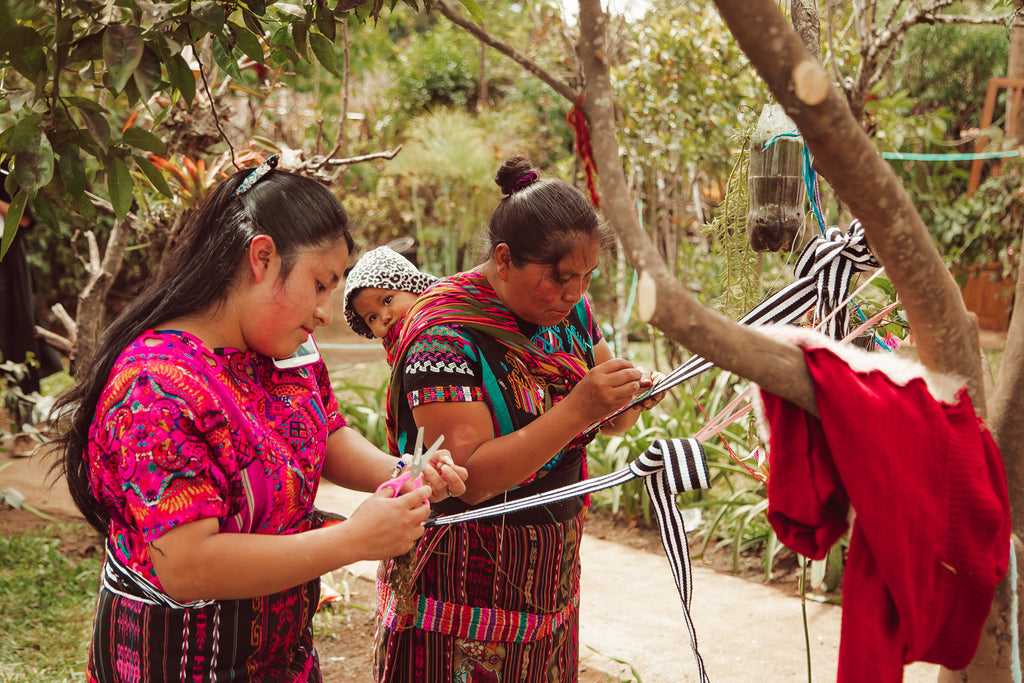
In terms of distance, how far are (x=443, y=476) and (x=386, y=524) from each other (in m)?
0.25

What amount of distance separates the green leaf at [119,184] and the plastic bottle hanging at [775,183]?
1.33 metres

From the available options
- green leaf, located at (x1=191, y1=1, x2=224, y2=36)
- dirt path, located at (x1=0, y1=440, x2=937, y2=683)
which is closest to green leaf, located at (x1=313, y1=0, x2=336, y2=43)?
green leaf, located at (x1=191, y1=1, x2=224, y2=36)

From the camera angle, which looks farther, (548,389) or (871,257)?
(548,389)

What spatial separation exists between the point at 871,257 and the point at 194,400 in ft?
3.64

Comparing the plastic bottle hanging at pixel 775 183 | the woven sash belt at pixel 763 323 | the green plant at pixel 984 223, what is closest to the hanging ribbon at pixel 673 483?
the woven sash belt at pixel 763 323

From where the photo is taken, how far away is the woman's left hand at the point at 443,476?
60.3 inches

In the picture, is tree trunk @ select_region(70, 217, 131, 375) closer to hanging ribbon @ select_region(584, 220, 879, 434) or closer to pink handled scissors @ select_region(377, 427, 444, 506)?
pink handled scissors @ select_region(377, 427, 444, 506)

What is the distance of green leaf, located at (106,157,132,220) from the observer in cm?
156

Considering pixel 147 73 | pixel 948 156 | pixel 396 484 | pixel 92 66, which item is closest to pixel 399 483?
pixel 396 484

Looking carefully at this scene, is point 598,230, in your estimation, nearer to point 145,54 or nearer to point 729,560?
point 145,54

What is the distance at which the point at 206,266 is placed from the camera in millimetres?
1380

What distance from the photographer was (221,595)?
48.2 inches

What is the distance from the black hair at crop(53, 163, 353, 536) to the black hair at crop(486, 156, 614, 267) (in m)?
0.48

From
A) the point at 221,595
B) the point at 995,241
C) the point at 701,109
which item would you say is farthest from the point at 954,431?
the point at 995,241
